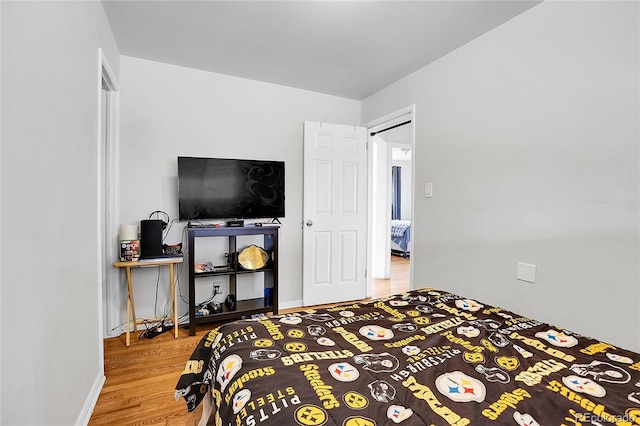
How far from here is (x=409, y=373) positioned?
Answer: 104 centimetres

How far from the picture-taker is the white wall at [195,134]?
2.93 meters

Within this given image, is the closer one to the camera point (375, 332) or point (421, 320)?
point (375, 332)

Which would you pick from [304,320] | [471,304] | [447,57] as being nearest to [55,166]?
[304,320]

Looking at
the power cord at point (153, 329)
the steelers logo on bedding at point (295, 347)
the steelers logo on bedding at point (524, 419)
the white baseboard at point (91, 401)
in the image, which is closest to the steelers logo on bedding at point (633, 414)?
the steelers logo on bedding at point (524, 419)

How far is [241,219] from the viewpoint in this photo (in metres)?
3.27

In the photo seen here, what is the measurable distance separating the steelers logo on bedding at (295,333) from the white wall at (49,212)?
0.90 m

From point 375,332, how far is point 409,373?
13.1 inches

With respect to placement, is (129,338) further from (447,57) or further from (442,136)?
(447,57)

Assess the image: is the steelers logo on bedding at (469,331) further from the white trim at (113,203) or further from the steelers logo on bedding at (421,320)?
the white trim at (113,203)

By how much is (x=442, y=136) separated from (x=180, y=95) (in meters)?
2.50

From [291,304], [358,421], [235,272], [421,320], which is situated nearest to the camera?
[358,421]

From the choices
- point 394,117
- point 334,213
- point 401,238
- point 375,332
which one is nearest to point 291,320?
point 375,332

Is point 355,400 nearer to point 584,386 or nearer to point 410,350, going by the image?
point 410,350

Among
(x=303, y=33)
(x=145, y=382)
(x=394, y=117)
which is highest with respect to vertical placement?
A: (x=303, y=33)
